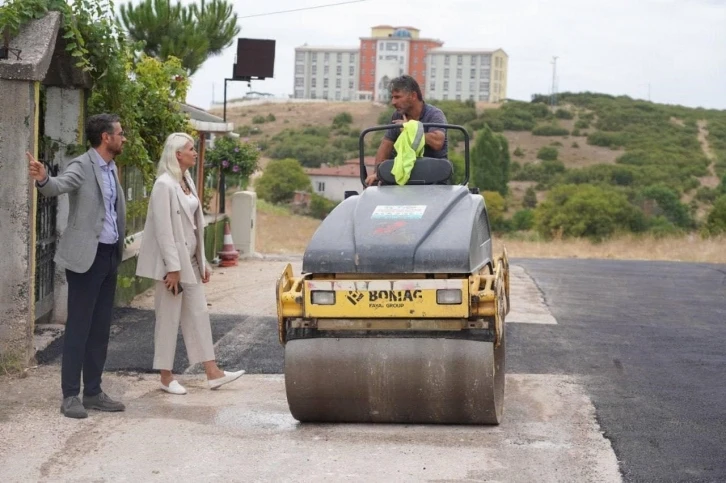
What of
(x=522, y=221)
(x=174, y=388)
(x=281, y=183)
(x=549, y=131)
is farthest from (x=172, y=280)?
(x=549, y=131)

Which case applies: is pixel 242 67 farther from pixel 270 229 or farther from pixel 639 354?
pixel 270 229

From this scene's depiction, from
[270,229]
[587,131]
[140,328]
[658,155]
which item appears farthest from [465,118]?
[140,328]

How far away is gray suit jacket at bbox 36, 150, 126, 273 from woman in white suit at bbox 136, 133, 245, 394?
604 millimetres

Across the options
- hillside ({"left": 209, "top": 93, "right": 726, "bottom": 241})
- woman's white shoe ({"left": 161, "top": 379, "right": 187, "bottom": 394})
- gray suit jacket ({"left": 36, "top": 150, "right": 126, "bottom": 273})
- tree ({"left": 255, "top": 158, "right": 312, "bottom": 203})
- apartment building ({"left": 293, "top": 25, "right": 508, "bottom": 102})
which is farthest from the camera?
apartment building ({"left": 293, "top": 25, "right": 508, "bottom": 102})

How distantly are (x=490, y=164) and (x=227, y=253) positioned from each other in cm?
6383

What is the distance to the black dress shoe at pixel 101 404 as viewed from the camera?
7645mm

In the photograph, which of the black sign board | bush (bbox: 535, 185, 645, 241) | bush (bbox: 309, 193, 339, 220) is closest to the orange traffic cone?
the black sign board

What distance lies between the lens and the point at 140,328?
36.4ft

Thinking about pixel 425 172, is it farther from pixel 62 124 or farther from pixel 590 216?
pixel 590 216

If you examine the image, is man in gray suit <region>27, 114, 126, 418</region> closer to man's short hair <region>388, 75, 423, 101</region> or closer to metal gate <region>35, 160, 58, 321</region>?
man's short hair <region>388, 75, 423, 101</region>

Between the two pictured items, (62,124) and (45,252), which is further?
(62,124)

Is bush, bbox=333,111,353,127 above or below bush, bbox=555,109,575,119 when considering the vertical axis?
below

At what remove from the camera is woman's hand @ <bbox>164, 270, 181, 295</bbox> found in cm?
810

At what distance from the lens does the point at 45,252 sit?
10.4 m
